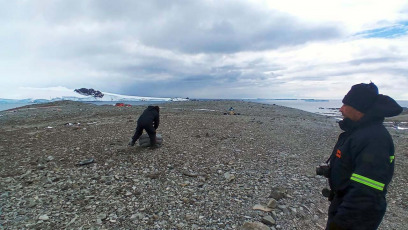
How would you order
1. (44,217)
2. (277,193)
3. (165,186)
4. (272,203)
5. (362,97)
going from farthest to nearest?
(165,186) < (277,193) < (272,203) < (44,217) < (362,97)

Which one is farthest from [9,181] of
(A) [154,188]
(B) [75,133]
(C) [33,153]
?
(B) [75,133]

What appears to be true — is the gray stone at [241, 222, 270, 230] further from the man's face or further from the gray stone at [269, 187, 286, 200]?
the man's face

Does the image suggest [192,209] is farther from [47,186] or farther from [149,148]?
[149,148]

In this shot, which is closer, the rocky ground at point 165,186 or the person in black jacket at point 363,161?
the person in black jacket at point 363,161

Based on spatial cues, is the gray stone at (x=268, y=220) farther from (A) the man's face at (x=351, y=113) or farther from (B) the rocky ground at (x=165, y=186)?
(A) the man's face at (x=351, y=113)

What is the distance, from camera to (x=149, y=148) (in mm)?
9656

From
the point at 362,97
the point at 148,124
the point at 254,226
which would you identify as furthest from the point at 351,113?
the point at 148,124

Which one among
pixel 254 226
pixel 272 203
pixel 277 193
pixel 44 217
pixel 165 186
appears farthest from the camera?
pixel 165 186

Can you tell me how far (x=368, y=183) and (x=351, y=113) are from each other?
85 cm

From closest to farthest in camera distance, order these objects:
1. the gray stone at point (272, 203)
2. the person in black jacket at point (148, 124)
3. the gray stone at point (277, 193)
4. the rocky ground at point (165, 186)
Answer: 1. the rocky ground at point (165, 186)
2. the gray stone at point (272, 203)
3. the gray stone at point (277, 193)
4. the person in black jacket at point (148, 124)

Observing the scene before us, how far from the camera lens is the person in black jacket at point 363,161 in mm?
2590

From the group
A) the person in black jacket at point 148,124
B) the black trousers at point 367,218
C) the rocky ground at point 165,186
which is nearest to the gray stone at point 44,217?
the rocky ground at point 165,186

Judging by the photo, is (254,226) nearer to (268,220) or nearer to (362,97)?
(268,220)

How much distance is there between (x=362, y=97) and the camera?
2902 millimetres
